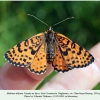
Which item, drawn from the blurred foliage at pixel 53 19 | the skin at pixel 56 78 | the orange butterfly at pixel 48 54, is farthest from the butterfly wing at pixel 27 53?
the blurred foliage at pixel 53 19

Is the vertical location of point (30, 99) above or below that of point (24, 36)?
below

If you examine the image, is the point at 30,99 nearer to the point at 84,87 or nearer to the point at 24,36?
the point at 84,87

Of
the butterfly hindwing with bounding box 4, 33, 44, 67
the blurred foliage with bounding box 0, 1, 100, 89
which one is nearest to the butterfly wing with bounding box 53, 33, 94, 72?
the butterfly hindwing with bounding box 4, 33, 44, 67

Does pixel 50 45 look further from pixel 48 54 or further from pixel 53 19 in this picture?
pixel 53 19

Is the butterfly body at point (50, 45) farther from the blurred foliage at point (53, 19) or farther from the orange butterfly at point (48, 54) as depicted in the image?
the blurred foliage at point (53, 19)

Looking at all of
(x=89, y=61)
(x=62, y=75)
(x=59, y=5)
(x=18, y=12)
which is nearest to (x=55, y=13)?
(x=59, y=5)

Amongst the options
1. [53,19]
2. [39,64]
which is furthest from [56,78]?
[53,19]

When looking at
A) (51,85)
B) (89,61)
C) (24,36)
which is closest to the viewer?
(89,61)
